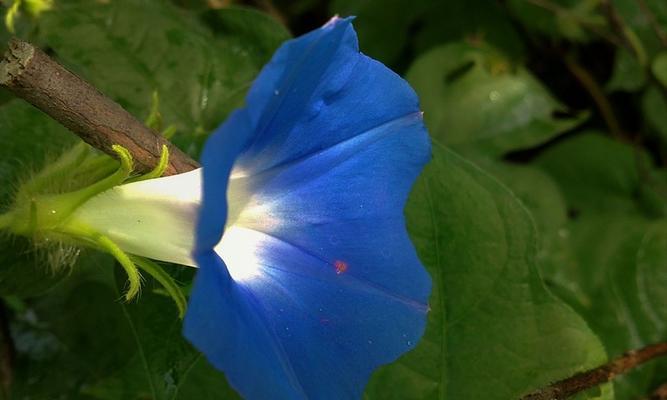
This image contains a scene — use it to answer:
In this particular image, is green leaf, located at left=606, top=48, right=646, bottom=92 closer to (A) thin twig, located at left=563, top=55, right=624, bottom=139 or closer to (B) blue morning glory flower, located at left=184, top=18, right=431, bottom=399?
(A) thin twig, located at left=563, top=55, right=624, bottom=139

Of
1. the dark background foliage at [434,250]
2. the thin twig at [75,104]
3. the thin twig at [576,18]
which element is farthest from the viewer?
the thin twig at [576,18]

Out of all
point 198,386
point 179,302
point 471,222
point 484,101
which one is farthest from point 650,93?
point 179,302

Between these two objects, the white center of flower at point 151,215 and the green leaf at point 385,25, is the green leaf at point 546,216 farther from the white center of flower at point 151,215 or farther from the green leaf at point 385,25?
the white center of flower at point 151,215

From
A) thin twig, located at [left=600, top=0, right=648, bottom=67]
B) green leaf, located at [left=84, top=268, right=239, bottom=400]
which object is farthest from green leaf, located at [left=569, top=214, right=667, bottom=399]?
green leaf, located at [left=84, top=268, right=239, bottom=400]

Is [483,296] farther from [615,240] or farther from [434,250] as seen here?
[615,240]

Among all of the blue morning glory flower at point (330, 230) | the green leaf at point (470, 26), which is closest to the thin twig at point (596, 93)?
the green leaf at point (470, 26)

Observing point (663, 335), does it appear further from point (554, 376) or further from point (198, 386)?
point (198, 386)
